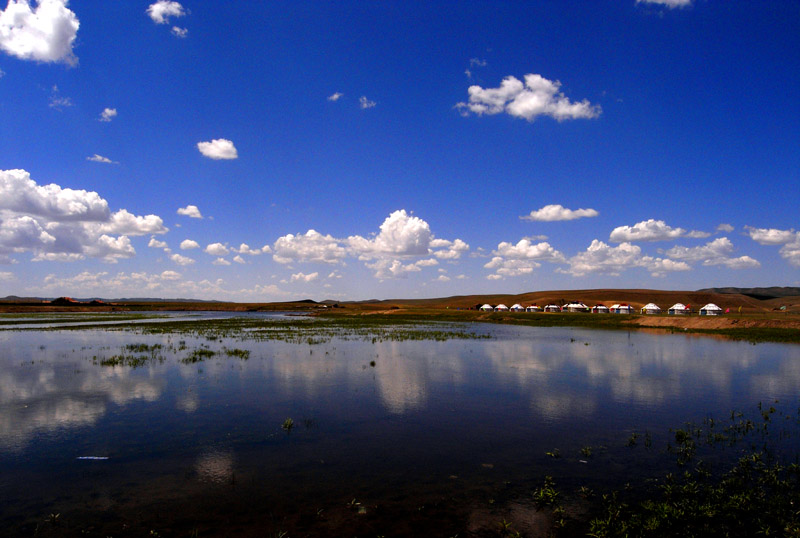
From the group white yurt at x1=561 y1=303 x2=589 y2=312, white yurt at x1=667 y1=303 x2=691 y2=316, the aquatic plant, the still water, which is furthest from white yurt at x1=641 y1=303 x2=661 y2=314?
the aquatic plant

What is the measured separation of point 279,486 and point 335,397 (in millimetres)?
10692

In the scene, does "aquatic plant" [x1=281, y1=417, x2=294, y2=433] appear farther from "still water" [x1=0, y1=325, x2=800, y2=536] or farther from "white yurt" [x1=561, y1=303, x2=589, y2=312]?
"white yurt" [x1=561, y1=303, x2=589, y2=312]

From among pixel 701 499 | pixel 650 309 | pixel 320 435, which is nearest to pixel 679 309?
pixel 650 309

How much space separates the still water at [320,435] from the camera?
1076cm

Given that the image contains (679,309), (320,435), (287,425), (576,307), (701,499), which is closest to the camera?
(701,499)

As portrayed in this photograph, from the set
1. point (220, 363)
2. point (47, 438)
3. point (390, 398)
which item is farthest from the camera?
point (220, 363)

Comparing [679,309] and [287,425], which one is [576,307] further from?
[287,425]

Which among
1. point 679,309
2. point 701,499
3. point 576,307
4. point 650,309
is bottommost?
point 679,309

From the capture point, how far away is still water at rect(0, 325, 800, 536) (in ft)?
35.3

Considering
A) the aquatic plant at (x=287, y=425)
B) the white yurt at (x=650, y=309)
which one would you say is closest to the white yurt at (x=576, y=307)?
the white yurt at (x=650, y=309)

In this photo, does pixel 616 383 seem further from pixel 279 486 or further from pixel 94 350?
pixel 94 350

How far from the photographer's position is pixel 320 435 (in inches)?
659

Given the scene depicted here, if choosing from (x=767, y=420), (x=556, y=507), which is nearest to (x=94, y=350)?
(x=556, y=507)

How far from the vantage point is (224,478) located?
499 inches
